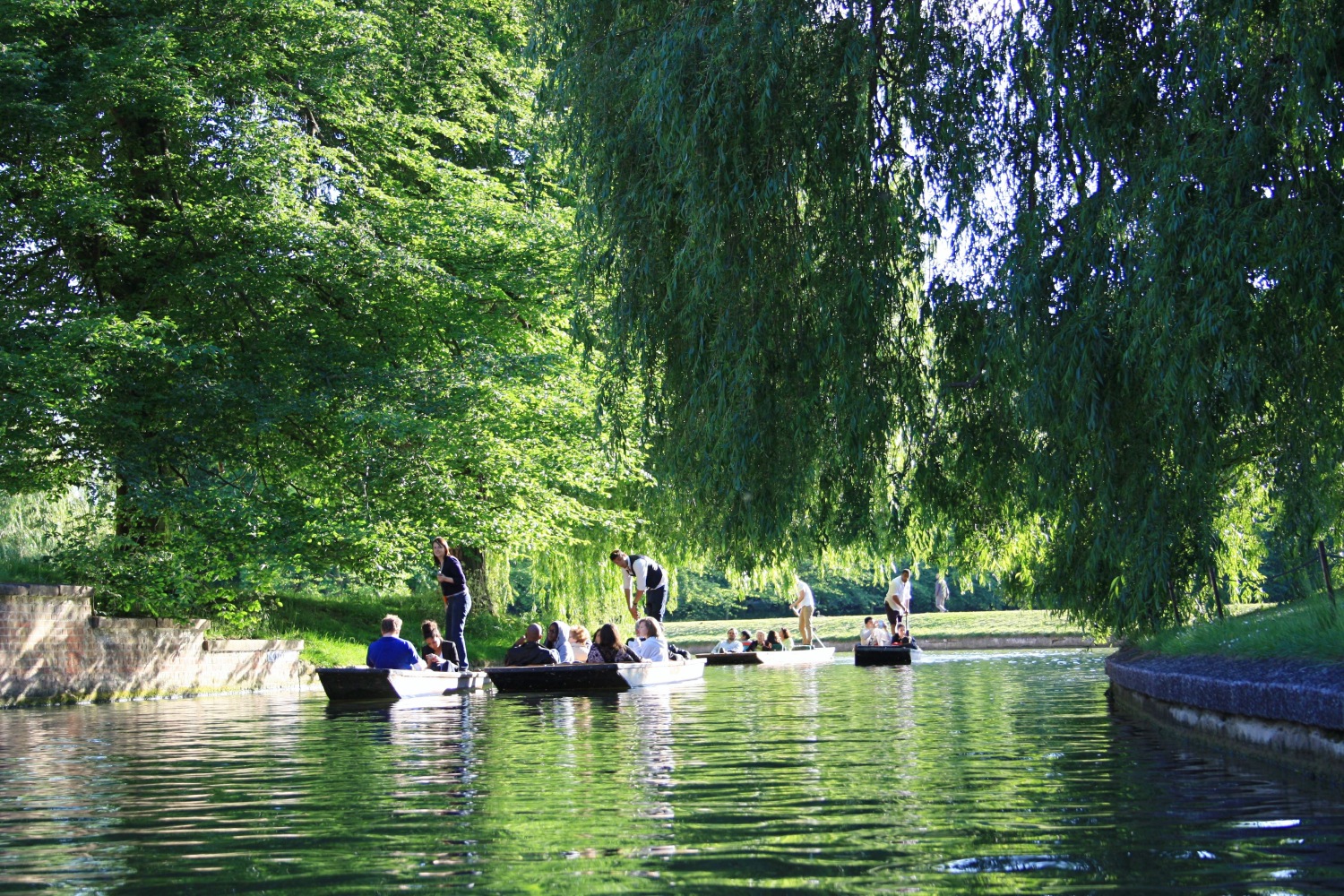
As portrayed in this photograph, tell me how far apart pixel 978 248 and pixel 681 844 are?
6.41 meters

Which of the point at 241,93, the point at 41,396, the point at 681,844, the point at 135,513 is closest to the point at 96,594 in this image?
the point at 135,513

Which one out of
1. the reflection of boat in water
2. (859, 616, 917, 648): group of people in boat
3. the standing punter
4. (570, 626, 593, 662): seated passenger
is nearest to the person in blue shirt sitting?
(570, 626, 593, 662): seated passenger

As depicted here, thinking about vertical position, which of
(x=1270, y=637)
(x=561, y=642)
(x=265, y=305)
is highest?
(x=265, y=305)

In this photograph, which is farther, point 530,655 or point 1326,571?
point 530,655

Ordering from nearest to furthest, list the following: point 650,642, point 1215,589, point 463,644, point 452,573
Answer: point 1215,589 < point 650,642 < point 452,573 < point 463,644

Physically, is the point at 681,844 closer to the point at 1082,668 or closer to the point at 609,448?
the point at 609,448

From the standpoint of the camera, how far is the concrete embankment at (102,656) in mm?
16734

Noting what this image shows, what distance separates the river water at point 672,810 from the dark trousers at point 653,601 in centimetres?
1058

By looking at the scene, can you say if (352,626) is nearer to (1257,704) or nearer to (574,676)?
(574,676)

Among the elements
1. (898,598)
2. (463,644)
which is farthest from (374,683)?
(898,598)

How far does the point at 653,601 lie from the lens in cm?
2158

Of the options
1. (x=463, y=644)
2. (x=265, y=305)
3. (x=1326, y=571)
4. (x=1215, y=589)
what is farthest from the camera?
(x=265, y=305)

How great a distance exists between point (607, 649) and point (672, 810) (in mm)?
11638

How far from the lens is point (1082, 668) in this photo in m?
20.1
